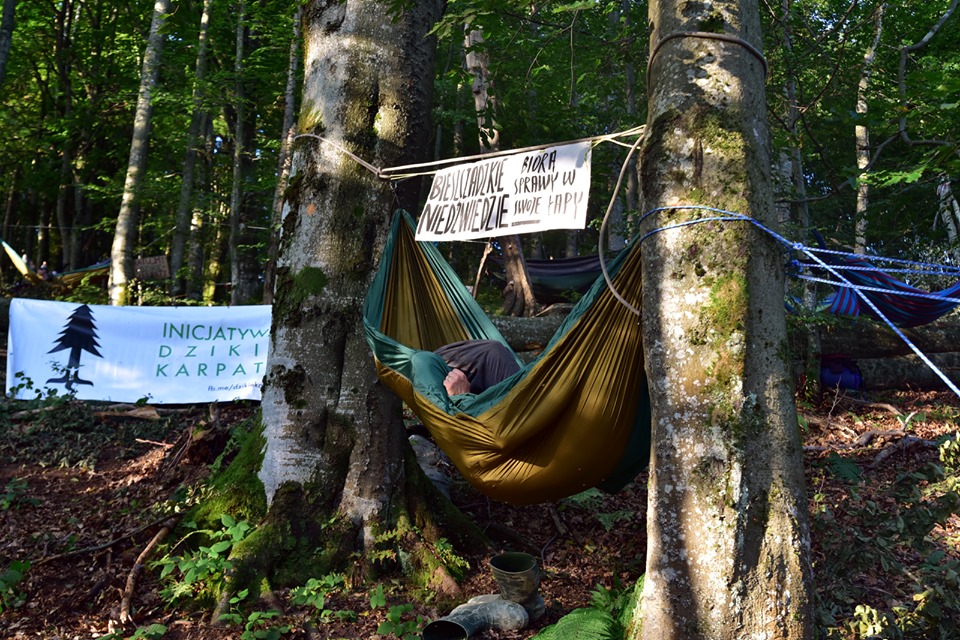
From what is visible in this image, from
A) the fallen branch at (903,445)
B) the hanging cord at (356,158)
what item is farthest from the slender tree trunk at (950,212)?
the hanging cord at (356,158)

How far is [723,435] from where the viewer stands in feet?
5.71

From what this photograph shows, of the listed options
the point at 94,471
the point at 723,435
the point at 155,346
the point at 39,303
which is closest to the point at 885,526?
the point at 723,435

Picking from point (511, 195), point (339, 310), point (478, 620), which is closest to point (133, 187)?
point (339, 310)

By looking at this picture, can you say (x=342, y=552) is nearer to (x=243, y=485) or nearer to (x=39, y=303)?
(x=243, y=485)

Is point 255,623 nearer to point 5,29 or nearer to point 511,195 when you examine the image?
point 511,195

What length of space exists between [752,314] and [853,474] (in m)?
2.58

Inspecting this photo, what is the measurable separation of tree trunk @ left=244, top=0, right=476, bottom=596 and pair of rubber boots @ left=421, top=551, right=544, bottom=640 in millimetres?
602

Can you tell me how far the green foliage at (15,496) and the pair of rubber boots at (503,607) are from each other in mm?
2522

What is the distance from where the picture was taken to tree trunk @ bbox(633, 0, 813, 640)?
1.72 metres

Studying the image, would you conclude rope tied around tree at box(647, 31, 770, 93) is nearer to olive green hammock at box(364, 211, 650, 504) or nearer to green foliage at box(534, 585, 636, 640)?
olive green hammock at box(364, 211, 650, 504)

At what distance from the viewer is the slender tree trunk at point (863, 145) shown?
199 inches

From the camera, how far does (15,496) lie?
3.67 meters

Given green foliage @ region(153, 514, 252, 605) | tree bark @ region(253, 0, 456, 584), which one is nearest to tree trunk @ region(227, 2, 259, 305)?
tree bark @ region(253, 0, 456, 584)

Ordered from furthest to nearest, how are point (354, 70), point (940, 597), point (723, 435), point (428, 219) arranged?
point (354, 70) < point (428, 219) < point (940, 597) < point (723, 435)
